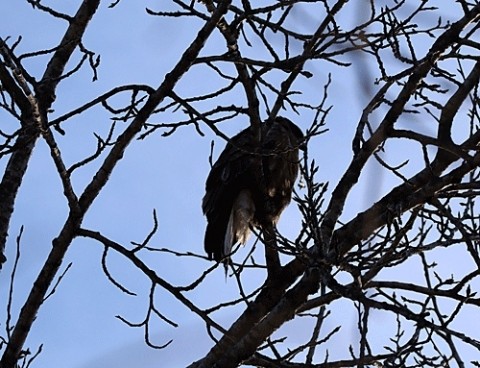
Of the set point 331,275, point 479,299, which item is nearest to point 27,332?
point 331,275

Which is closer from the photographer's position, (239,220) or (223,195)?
(239,220)

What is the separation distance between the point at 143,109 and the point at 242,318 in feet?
3.46

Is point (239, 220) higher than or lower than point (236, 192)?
lower

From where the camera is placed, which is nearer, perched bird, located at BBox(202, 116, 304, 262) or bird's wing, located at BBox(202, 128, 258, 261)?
perched bird, located at BBox(202, 116, 304, 262)

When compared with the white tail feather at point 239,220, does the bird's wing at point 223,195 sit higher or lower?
higher

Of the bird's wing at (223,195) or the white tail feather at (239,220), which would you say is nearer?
the white tail feather at (239,220)

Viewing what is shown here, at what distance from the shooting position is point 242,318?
13.9 ft

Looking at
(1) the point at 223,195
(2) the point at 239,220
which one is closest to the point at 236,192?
(1) the point at 223,195

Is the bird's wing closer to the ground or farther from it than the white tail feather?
farther from it

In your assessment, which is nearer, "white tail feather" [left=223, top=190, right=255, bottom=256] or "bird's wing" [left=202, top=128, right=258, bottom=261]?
"white tail feather" [left=223, top=190, right=255, bottom=256]

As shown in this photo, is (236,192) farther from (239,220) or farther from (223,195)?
(239,220)

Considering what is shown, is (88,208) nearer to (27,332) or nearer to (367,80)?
(27,332)

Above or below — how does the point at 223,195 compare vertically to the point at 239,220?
above

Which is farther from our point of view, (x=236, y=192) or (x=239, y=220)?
(x=236, y=192)
